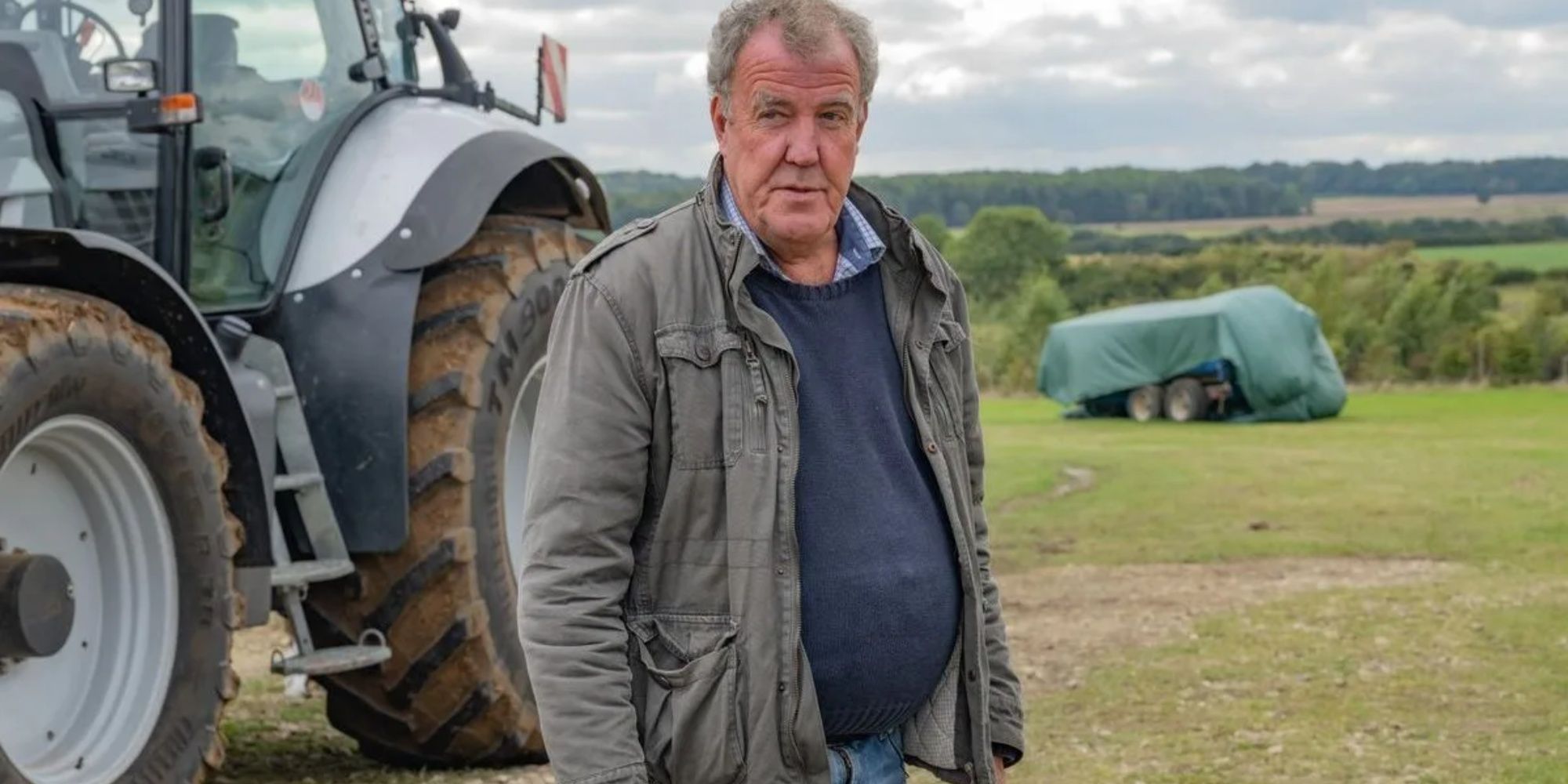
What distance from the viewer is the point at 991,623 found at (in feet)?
10.6

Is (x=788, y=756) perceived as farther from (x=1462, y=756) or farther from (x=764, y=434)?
(x=1462, y=756)

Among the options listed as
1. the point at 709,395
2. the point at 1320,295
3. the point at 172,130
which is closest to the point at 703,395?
the point at 709,395

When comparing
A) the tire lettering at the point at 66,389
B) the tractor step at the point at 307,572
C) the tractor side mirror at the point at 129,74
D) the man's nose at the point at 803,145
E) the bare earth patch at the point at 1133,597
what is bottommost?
the bare earth patch at the point at 1133,597

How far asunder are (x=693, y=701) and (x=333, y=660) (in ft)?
10.3

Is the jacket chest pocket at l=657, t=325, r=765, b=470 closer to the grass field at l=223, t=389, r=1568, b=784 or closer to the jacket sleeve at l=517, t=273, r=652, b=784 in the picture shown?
the jacket sleeve at l=517, t=273, r=652, b=784

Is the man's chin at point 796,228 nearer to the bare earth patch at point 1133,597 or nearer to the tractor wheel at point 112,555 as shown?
the tractor wheel at point 112,555

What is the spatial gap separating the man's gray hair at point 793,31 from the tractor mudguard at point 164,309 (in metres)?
2.34

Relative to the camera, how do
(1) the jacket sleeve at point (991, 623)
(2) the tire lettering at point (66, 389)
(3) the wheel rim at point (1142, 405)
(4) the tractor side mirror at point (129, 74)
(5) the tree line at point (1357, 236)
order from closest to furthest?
1. (1) the jacket sleeve at point (991, 623)
2. (2) the tire lettering at point (66, 389)
3. (4) the tractor side mirror at point (129, 74)
4. (3) the wheel rim at point (1142, 405)
5. (5) the tree line at point (1357, 236)

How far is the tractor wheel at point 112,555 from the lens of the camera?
4676 mm

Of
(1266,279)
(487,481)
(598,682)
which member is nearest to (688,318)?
(598,682)

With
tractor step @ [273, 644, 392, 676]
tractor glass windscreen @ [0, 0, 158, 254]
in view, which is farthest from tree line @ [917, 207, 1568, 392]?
tractor glass windscreen @ [0, 0, 158, 254]

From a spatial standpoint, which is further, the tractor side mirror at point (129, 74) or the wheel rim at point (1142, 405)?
the wheel rim at point (1142, 405)

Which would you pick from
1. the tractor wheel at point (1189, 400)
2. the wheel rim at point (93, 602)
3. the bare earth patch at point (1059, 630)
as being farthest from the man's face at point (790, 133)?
the tractor wheel at point (1189, 400)

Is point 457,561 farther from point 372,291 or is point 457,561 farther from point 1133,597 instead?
point 1133,597
